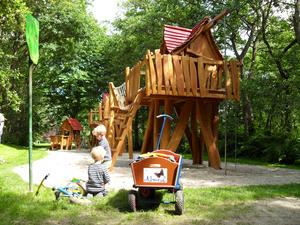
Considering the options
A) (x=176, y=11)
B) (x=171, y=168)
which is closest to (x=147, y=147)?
(x=171, y=168)

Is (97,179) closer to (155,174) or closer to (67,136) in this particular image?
(155,174)

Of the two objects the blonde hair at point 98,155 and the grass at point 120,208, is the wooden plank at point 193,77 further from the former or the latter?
the blonde hair at point 98,155

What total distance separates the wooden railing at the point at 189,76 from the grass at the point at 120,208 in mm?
4359

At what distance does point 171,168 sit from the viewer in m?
6.36

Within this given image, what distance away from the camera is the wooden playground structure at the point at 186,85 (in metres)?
11.9

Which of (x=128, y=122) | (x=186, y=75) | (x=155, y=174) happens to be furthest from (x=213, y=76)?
(x=155, y=174)

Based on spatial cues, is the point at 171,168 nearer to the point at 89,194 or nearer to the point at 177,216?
the point at 177,216

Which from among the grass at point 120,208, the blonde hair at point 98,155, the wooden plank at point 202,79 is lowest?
the grass at point 120,208

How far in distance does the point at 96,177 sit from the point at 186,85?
5.64 metres

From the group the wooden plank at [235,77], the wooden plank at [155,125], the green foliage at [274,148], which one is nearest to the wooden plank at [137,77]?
the wooden plank at [155,125]

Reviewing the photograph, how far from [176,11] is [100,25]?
66.3 ft

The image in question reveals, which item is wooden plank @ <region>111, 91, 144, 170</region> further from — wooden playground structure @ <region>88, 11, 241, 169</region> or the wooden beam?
the wooden beam

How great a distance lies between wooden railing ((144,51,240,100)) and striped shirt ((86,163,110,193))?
15.6 feet

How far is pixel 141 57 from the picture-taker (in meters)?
27.8
